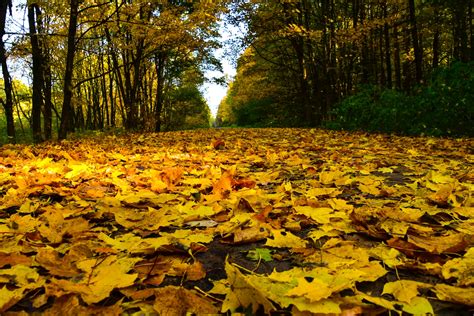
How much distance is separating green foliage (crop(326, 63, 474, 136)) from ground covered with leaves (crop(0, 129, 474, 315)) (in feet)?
15.6

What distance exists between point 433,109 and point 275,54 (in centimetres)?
1276

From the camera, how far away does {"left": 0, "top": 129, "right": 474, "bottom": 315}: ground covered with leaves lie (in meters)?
0.92

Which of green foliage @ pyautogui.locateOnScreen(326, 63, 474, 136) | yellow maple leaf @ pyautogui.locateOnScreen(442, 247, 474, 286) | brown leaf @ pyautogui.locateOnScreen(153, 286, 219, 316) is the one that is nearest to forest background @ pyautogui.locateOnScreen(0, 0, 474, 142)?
green foliage @ pyautogui.locateOnScreen(326, 63, 474, 136)

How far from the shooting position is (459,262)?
3.60 ft

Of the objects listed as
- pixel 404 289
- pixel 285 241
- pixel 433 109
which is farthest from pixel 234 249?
pixel 433 109

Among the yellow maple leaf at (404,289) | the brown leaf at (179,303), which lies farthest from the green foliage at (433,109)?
the brown leaf at (179,303)

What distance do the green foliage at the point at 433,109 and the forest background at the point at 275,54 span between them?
0.8 inches

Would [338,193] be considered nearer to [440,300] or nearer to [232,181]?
[232,181]

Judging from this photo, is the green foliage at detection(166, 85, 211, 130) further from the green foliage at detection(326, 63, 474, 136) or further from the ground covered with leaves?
the ground covered with leaves

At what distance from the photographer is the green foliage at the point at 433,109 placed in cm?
636

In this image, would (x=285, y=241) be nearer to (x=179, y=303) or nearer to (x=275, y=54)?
(x=179, y=303)

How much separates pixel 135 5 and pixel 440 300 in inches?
445

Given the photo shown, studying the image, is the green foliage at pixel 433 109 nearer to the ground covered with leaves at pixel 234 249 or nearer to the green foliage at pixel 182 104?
the ground covered with leaves at pixel 234 249

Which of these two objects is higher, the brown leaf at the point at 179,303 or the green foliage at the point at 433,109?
the green foliage at the point at 433,109
